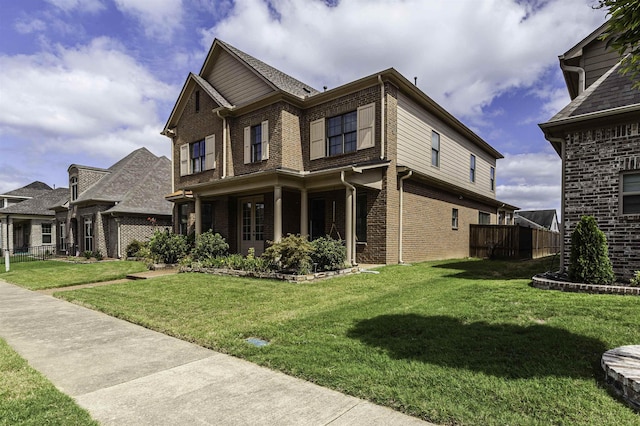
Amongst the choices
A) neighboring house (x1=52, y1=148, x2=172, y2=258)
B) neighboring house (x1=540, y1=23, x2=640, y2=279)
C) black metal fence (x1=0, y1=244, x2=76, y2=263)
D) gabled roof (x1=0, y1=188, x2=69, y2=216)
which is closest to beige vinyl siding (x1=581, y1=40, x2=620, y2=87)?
neighboring house (x1=540, y1=23, x2=640, y2=279)

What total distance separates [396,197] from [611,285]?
687 cm

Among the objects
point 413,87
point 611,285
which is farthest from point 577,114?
point 413,87

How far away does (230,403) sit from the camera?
3211 mm

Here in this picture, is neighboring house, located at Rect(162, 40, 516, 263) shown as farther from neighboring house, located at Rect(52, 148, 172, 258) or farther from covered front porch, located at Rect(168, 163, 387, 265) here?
neighboring house, located at Rect(52, 148, 172, 258)

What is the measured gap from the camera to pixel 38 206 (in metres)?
28.8

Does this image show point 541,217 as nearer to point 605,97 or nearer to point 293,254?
point 605,97

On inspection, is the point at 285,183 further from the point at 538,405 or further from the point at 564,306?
the point at 538,405

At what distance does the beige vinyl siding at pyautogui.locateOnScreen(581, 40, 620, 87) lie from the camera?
9.55 m

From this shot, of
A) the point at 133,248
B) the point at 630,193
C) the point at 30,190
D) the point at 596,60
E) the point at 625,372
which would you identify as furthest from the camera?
the point at 30,190

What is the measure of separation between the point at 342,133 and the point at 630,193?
29.2 feet

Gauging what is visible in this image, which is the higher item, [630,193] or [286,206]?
[630,193]

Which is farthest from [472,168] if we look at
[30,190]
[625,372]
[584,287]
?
[30,190]

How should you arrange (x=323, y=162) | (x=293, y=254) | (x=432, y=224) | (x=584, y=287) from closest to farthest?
(x=584, y=287) < (x=293, y=254) < (x=323, y=162) < (x=432, y=224)

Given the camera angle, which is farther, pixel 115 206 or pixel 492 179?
pixel 492 179
